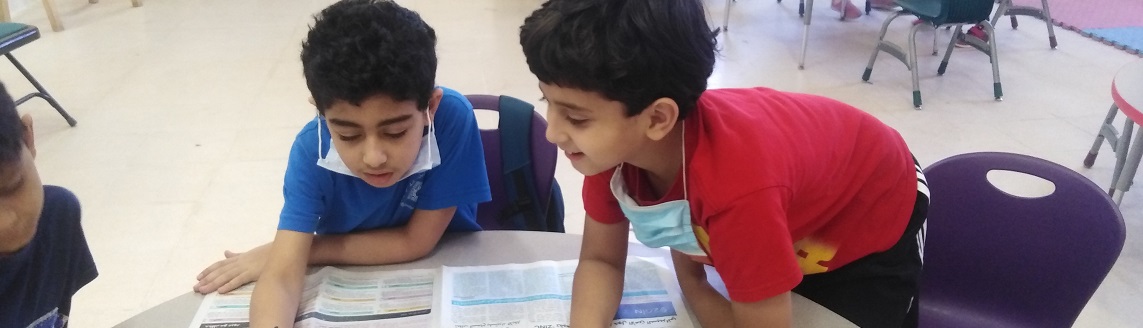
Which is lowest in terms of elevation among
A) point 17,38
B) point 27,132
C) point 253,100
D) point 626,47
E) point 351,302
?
point 253,100

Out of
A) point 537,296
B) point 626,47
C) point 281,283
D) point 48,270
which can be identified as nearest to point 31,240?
point 48,270

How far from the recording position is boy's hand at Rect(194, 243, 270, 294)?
925mm

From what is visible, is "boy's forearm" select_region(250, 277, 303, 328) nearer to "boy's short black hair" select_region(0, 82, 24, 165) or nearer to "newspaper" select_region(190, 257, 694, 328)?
"newspaper" select_region(190, 257, 694, 328)

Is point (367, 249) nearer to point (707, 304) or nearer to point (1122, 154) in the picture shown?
point (707, 304)

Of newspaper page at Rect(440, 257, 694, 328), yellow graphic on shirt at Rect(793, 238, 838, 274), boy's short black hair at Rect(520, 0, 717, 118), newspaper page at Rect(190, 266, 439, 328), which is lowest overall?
newspaper page at Rect(190, 266, 439, 328)

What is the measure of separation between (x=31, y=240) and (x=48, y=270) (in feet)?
0.20

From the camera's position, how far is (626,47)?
74cm

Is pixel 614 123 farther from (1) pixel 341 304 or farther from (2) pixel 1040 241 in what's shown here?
(2) pixel 1040 241

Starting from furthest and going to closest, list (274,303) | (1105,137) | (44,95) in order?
(44,95) < (1105,137) < (274,303)

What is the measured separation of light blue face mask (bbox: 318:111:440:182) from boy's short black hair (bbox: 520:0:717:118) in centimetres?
31

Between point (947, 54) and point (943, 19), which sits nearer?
point (943, 19)

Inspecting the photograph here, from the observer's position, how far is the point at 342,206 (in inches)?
42.8

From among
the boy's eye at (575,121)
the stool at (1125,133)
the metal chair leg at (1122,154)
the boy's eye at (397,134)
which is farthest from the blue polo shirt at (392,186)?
the metal chair leg at (1122,154)

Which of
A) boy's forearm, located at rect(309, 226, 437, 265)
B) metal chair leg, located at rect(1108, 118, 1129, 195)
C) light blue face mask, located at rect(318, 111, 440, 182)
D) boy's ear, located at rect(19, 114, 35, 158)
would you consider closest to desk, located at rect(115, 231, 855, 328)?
boy's forearm, located at rect(309, 226, 437, 265)
